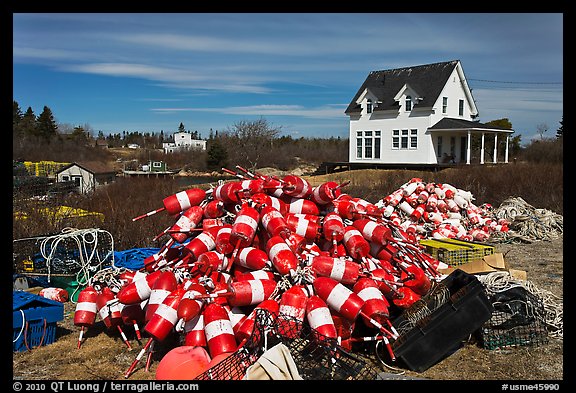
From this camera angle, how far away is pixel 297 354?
4.71 meters

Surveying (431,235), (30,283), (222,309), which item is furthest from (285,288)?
(431,235)

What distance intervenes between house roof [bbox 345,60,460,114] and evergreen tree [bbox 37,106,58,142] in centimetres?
4806

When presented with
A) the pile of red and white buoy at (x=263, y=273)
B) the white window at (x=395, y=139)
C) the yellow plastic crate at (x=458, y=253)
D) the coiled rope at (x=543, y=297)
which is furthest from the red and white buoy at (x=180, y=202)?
the white window at (x=395, y=139)

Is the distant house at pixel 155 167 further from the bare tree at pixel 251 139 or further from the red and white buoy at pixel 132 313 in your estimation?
the red and white buoy at pixel 132 313

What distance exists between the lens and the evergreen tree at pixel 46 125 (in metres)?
68.5

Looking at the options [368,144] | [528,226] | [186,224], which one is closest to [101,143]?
[368,144]

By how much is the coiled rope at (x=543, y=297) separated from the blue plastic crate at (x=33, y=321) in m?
5.17

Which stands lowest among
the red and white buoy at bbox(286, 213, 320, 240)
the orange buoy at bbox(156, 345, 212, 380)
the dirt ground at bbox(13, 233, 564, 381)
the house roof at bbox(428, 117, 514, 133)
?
the dirt ground at bbox(13, 233, 564, 381)

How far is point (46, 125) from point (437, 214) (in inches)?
2690

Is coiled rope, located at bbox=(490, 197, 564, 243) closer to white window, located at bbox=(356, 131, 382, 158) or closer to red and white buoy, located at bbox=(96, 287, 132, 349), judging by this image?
red and white buoy, located at bbox=(96, 287, 132, 349)

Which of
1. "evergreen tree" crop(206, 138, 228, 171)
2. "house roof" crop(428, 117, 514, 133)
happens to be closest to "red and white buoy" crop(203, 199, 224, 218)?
"house roof" crop(428, 117, 514, 133)

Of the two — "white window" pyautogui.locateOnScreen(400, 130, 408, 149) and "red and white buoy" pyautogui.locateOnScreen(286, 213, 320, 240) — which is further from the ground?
"white window" pyautogui.locateOnScreen(400, 130, 408, 149)

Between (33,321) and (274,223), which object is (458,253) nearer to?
(274,223)

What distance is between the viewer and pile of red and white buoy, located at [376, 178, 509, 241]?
13039 millimetres
